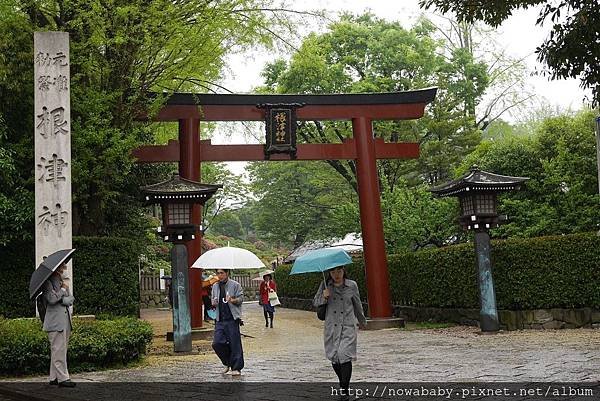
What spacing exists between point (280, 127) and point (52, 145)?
→ 730cm

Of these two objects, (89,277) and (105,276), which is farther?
(105,276)

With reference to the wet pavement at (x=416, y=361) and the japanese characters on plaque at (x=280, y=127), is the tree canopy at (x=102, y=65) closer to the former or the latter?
the japanese characters on plaque at (x=280, y=127)

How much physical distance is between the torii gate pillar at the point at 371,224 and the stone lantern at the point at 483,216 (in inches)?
146

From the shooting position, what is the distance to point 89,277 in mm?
14945

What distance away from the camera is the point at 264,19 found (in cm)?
1641

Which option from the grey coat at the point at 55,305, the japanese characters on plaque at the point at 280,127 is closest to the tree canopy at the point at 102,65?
the japanese characters on plaque at the point at 280,127

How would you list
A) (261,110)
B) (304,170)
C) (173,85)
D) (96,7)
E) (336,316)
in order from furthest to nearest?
(304,170) → (261,110) → (173,85) → (96,7) → (336,316)

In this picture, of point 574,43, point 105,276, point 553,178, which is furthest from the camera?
point 553,178

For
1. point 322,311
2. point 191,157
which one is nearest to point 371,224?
point 191,157

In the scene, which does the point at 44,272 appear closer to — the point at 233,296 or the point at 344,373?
the point at 233,296

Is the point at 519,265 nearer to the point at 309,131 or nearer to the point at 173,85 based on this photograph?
the point at 173,85

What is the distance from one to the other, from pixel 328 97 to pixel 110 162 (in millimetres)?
7216

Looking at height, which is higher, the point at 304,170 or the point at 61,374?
the point at 304,170

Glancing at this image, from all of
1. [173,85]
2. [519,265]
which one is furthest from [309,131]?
[519,265]
